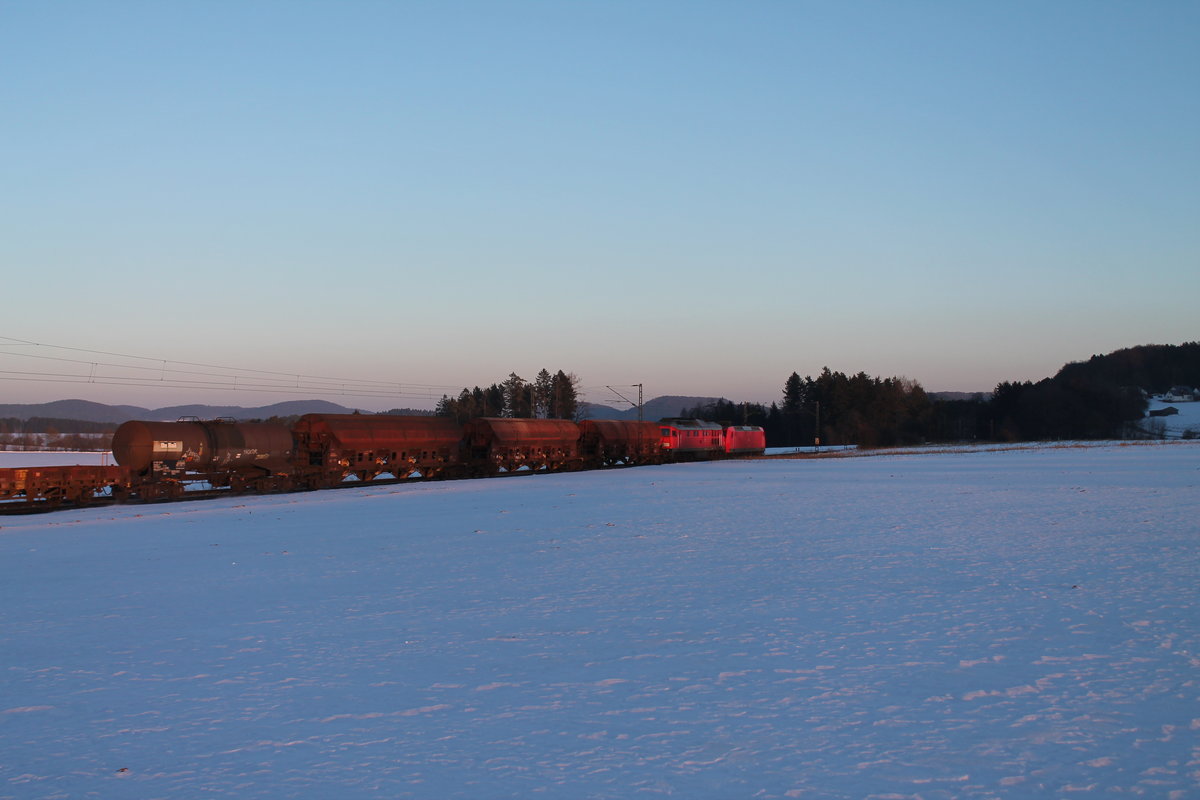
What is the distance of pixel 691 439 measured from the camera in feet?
246

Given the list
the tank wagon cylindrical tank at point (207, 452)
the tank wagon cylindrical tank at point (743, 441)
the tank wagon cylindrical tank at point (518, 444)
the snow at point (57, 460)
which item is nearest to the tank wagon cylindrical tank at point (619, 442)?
the tank wagon cylindrical tank at point (518, 444)

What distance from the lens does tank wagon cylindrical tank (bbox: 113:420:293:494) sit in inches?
1304

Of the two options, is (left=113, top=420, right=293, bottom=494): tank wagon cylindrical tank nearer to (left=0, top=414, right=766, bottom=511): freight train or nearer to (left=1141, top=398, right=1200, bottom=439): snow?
(left=0, top=414, right=766, bottom=511): freight train

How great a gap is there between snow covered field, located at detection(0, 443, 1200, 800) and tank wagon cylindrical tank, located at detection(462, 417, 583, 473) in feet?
102

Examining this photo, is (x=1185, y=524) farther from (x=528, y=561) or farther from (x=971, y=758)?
(x=971, y=758)

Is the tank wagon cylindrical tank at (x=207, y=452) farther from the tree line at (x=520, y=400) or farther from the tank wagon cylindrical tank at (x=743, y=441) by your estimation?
the tree line at (x=520, y=400)

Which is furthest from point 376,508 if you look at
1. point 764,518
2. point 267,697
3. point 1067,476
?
point 1067,476

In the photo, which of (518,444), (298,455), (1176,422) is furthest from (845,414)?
(298,455)

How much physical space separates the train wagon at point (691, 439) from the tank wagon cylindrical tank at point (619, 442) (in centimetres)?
224

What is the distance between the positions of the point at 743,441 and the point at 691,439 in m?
12.0

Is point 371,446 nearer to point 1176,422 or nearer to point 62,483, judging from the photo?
point 62,483

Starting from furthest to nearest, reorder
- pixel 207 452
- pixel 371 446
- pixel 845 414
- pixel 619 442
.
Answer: pixel 845 414 < pixel 619 442 < pixel 371 446 < pixel 207 452

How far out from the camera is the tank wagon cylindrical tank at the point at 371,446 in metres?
40.0

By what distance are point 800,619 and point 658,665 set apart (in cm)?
274
